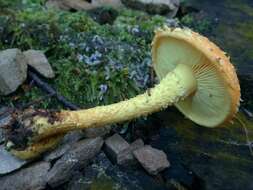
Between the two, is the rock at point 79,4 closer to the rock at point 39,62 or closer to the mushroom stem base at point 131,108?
the rock at point 39,62

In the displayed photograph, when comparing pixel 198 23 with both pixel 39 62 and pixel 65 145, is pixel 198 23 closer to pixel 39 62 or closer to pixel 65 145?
pixel 39 62

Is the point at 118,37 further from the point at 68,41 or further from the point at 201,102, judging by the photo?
the point at 201,102

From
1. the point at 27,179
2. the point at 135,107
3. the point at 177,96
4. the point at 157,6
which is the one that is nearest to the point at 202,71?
the point at 177,96

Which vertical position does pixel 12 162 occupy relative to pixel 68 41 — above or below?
below

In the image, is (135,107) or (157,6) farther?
(157,6)

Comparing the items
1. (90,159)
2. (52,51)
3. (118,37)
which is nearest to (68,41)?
(52,51)

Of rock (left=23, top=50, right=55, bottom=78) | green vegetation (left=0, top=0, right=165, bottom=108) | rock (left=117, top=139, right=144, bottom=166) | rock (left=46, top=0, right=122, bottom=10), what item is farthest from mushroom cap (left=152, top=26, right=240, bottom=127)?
rock (left=46, top=0, right=122, bottom=10)
